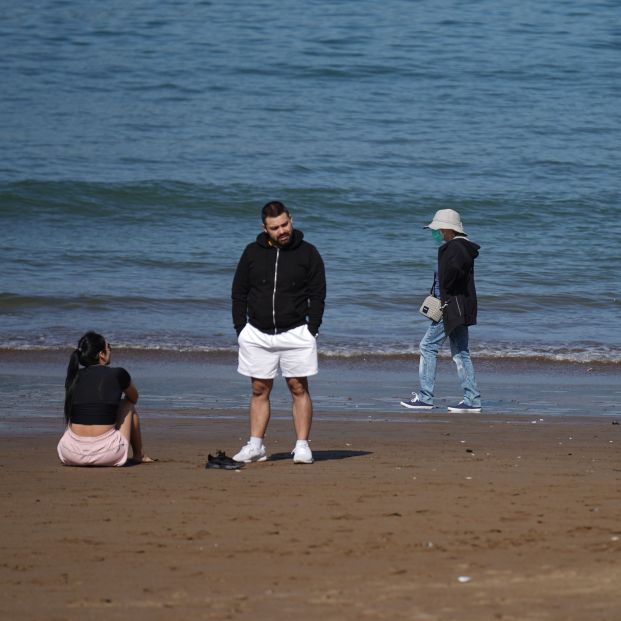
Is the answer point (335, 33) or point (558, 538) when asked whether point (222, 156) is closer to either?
point (335, 33)

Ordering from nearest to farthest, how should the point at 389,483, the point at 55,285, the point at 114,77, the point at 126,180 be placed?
the point at 389,483, the point at 55,285, the point at 126,180, the point at 114,77

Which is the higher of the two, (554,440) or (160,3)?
(160,3)

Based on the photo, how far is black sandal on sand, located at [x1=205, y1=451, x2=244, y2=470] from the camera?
642cm

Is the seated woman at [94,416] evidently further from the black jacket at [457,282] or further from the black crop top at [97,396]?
the black jacket at [457,282]

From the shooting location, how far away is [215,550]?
184 inches

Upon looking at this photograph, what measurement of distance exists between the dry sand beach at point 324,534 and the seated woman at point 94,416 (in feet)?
0.43

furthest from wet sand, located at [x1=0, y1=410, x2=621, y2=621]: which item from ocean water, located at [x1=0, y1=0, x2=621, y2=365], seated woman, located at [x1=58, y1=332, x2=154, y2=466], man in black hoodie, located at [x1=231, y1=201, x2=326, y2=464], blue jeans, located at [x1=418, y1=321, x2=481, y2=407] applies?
ocean water, located at [x1=0, y1=0, x2=621, y2=365]

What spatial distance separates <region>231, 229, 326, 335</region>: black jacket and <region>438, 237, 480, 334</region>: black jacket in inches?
106

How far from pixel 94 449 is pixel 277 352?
1.15m

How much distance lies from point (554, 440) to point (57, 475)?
3209mm

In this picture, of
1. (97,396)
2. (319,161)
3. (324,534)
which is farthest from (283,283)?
(319,161)

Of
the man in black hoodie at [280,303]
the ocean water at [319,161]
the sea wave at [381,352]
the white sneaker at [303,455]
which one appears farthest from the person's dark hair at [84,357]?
the ocean water at [319,161]

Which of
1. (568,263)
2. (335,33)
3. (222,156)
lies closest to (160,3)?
(335,33)

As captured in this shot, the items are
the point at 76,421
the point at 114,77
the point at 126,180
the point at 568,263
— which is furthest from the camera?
the point at 114,77
